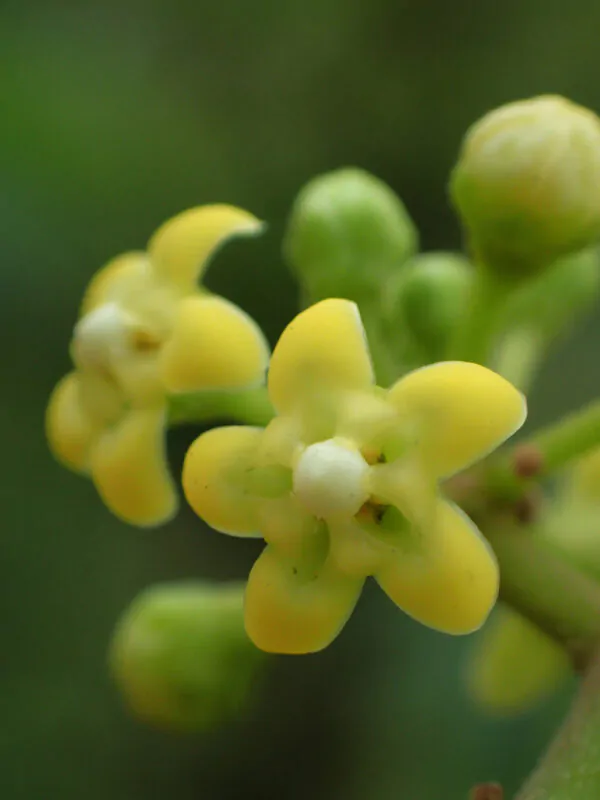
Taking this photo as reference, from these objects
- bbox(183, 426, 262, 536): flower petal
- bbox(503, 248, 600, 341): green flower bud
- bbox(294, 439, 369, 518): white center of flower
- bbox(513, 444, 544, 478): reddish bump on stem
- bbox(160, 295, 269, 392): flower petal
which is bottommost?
bbox(503, 248, 600, 341): green flower bud

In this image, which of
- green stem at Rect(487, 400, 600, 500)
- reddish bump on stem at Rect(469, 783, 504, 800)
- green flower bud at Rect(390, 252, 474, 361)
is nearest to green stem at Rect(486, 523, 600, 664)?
green stem at Rect(487, 400, 600, 500)

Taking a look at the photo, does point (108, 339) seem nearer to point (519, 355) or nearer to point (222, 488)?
point (222, 488)

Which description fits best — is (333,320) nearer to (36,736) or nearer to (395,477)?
(395,477)

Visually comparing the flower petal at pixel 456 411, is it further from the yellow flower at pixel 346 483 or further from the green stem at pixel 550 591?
the green stem at pixel 550 591

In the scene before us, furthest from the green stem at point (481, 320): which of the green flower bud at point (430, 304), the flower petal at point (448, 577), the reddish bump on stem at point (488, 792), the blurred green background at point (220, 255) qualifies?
the blurred green background at point (220, 255)

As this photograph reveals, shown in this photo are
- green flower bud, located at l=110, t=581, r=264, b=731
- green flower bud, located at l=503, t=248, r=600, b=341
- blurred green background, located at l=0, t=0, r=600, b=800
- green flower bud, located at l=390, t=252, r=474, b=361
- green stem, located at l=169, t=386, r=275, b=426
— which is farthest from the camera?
blurred green background, located at l=0, t=0, r=600, b=800

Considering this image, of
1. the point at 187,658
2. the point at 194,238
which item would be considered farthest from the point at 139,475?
the point at 187,658

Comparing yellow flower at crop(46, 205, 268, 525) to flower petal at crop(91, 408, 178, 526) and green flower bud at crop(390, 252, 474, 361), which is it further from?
green flower bud at crop(390, 252, 474, 361)
